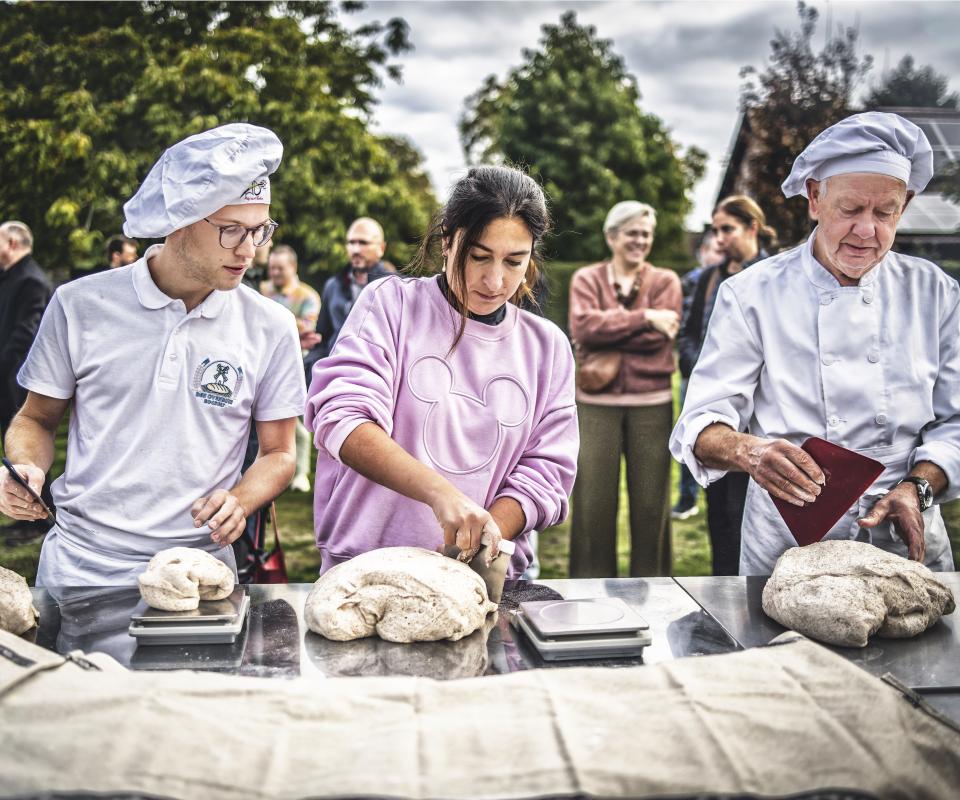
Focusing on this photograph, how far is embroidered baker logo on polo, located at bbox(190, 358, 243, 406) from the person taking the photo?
221 cm

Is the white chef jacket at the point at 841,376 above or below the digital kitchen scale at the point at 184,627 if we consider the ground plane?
above

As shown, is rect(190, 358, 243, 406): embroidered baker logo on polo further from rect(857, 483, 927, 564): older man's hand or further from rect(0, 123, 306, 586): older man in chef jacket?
rect(857, 483, 927, 564): older man's hand

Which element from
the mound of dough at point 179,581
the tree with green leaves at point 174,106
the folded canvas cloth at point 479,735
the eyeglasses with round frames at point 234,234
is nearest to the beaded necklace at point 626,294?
the tree with green leaves at point 174,106

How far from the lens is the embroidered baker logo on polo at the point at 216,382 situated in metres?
2.21

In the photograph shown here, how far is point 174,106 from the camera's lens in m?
11.2

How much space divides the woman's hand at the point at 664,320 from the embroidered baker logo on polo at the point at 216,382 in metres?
3.34

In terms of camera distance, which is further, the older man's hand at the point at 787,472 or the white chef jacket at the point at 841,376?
the white chef jacket at the point at 841,376

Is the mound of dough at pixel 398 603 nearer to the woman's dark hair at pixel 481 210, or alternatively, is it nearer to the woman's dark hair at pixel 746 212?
the woman's dark hair at pixel 481 210

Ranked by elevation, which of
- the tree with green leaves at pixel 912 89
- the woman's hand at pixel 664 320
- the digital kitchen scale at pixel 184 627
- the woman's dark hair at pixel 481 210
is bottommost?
the digital kitchen scale at pixel 184 627

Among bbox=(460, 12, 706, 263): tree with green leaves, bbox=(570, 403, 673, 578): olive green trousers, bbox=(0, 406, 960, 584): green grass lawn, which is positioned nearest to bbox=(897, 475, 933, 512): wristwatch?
bbox=(0, 406, 960, 584): green grass lawn

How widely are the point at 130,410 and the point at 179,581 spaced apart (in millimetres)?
613

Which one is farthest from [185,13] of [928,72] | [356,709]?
[356,709]

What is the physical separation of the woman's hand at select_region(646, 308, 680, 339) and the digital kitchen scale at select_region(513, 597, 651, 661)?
11.8 feet

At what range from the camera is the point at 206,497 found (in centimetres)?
216
